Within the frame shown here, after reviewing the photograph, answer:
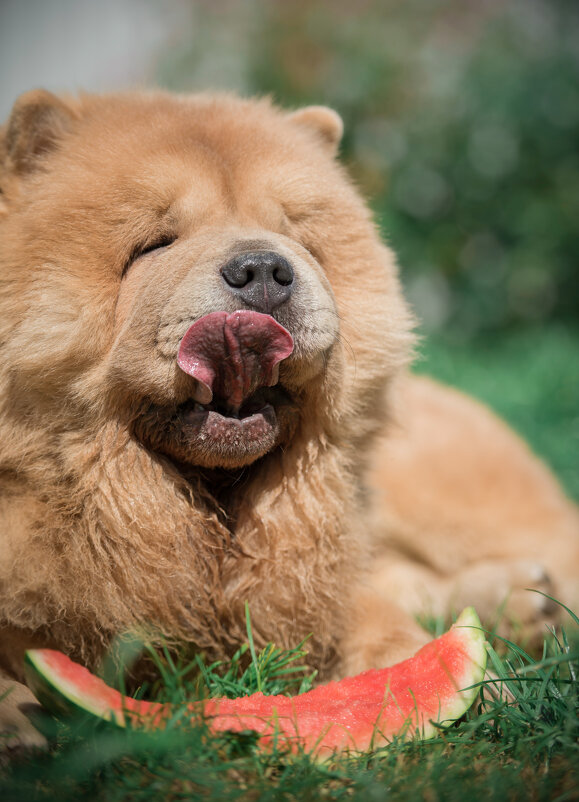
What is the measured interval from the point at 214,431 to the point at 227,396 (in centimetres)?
11

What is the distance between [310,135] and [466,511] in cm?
187

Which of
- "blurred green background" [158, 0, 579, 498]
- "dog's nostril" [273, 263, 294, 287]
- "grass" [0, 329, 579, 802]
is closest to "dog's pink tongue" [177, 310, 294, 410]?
"dog's nostril" [273, 263, 294, 287]

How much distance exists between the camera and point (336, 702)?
1935mm

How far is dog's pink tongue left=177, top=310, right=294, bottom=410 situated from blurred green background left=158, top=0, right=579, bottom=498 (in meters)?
5.67

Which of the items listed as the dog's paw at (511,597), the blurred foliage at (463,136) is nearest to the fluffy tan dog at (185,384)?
the dog's paw at (511,597)

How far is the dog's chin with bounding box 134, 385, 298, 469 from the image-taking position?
6.64ft

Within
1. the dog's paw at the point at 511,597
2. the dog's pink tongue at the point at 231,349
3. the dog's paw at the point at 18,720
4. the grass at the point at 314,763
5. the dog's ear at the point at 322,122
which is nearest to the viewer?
the grass at the point at 314,763

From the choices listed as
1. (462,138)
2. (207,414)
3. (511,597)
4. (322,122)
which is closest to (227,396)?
(207,414)

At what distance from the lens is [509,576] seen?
298 centimetres

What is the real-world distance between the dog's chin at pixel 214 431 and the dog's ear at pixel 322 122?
118 centimetres

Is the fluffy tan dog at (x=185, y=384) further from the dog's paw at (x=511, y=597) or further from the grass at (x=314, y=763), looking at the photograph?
the dog's paw at (x=511, y=597)

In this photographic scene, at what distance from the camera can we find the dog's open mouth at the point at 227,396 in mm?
1947

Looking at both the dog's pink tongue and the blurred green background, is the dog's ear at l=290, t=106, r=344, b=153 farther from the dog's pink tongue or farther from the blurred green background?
the blurred green background

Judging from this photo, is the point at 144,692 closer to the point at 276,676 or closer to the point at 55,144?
the point at 276,676
